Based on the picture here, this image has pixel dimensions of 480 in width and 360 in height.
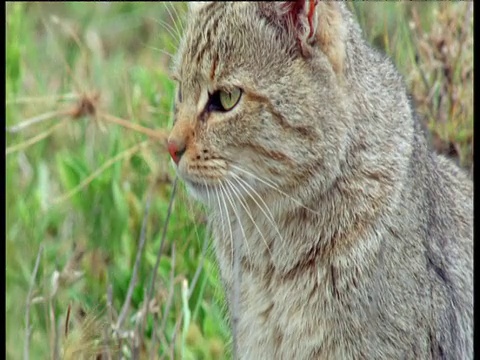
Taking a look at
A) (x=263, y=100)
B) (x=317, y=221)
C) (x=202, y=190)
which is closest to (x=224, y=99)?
(x=263, y=100)

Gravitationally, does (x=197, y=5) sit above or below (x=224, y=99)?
above

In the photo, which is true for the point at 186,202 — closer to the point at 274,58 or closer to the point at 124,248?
the point at 124,248

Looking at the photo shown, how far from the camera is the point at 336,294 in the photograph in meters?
3.73

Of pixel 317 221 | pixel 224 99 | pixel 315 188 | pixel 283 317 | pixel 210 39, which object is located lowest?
pixel 283 317

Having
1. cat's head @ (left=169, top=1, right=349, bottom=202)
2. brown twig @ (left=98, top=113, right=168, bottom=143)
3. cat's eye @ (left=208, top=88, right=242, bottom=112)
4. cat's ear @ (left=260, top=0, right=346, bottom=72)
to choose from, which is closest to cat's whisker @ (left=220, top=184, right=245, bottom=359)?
cat's head @ (left=169, top=1, right=349, bottom=202)

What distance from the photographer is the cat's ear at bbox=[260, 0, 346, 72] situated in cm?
349

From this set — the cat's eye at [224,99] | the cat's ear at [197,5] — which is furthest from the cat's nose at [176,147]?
the cat's ear at [197,5]

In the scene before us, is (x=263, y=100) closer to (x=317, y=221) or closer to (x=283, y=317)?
(x=317, y=221)

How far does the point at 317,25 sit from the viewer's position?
3.50m

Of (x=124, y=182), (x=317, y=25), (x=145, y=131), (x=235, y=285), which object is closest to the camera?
(x=317, y=25)

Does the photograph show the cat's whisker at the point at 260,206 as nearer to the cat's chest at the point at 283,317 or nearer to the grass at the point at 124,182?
the cat's chest at the point at 283,317

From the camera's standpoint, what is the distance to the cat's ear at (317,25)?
349 centimetres

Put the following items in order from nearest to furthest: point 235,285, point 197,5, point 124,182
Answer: point 235,285
point 197,5
point 124,182

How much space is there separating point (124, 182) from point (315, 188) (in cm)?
164
